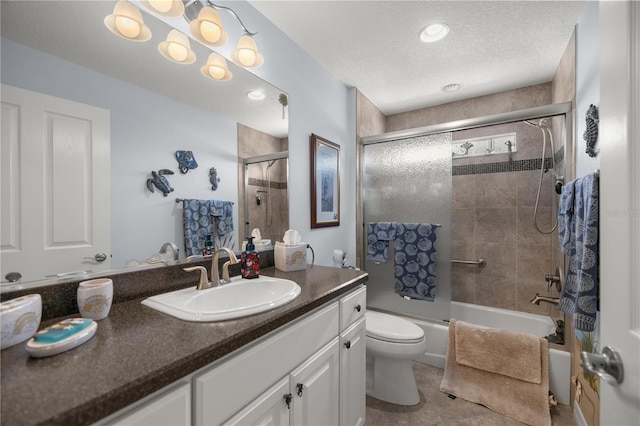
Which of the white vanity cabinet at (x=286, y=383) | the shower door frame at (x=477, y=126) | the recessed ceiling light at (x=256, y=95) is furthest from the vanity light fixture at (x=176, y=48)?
Answer: the shower door frame at (x=477, y=126)

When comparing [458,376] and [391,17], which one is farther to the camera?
[458,376]

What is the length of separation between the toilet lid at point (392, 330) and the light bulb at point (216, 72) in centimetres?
180

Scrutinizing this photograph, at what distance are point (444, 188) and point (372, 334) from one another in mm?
1276

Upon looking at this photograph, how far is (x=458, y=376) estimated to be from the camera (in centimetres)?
193

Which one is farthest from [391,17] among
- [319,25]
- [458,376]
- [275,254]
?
[458,376]

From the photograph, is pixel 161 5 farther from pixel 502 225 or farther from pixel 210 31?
pixel 502 225

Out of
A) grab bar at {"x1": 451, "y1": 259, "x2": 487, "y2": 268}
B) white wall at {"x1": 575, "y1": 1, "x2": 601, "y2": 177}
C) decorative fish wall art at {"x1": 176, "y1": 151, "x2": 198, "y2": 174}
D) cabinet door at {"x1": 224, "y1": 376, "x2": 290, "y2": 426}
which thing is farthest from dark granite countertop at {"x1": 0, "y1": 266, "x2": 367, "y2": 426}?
grab bar at {"x1": 451, "y1": 259, "x2": 487, "y2": 268}

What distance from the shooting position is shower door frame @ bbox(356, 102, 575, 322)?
1841 mm

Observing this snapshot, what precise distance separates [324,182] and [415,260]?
1.00 metres

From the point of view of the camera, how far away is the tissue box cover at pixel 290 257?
1510 millimetres

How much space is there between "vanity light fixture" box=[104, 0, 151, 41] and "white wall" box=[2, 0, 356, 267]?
19cm

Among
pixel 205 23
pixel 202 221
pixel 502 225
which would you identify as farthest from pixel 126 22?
pixel 502 225

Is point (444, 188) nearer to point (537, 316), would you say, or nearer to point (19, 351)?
point (537, 316)

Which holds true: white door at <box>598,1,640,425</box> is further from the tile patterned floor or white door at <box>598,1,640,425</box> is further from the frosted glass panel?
the frosted glass panel
